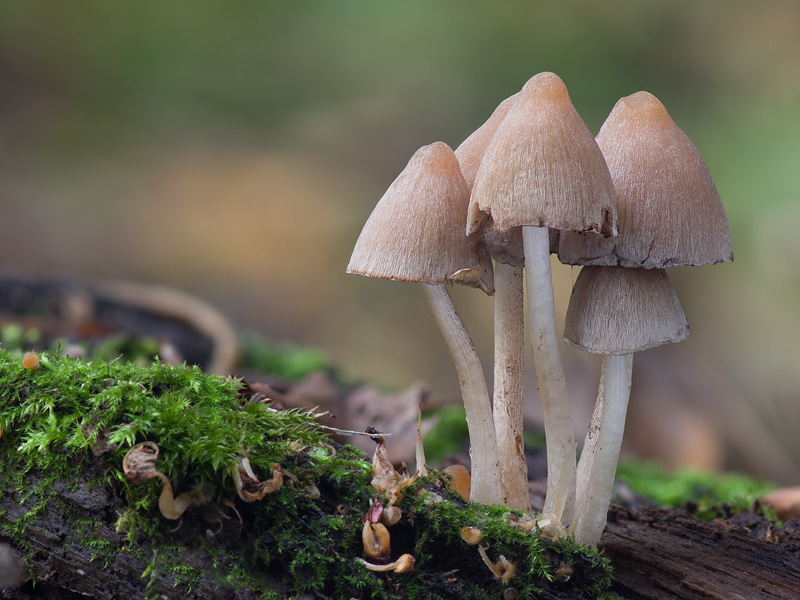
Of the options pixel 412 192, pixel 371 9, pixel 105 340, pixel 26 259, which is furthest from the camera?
pixel 371 9

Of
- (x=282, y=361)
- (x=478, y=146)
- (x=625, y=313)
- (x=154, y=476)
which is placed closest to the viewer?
(x=154, y=476)

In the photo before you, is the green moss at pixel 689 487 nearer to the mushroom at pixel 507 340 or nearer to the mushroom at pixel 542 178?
the mushroom at pixel 507 340

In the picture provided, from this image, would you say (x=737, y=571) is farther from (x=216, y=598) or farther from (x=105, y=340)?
(x=105, y=340)

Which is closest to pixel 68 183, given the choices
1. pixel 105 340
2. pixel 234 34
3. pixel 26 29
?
pixel 26 29

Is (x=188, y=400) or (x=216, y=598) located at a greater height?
(x=188, y=400)

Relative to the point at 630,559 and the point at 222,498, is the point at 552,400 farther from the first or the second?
the point at 222,498

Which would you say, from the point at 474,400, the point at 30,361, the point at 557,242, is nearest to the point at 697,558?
the point at 474,400
